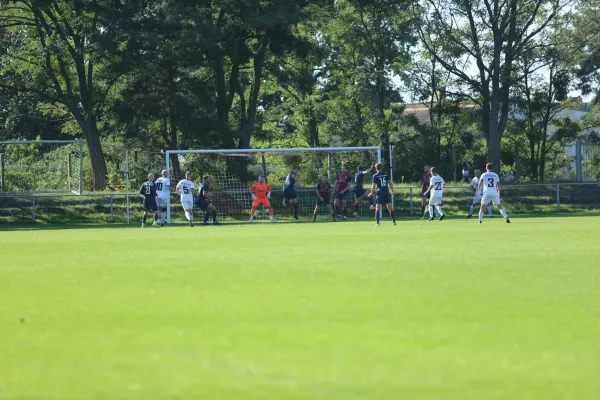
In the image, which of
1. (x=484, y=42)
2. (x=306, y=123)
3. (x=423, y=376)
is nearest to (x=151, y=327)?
(x=423, y=376)

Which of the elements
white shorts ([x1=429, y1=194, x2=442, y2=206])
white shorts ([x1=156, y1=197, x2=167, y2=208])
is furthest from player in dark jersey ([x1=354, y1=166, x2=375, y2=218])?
white shorts ([x1=156, y1=197, x2=167, y2=208])

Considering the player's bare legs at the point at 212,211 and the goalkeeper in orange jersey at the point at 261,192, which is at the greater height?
the goalkeeper in orange jersey at the point at 261,192

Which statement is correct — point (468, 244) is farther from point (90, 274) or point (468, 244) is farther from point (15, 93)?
point (15, 93)

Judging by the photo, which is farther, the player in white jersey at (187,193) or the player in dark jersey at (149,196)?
the player in white jersey at (187,193)

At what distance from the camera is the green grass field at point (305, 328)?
241 inches

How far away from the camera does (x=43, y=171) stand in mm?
41562

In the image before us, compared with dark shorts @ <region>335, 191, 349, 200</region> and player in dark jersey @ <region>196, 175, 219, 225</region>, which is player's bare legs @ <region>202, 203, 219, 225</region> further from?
dark shorts @ <region>335, 191, 349, 200</region>

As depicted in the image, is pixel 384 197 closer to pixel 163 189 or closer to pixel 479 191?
pixel 479 191

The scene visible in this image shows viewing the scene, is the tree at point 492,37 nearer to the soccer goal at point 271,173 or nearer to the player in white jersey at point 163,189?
the soccer goal at point 271,173

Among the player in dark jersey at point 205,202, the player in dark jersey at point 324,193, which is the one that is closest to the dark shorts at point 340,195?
the player in dark jersey at point 324,193

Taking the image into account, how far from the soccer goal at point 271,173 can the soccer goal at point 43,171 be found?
431 cm

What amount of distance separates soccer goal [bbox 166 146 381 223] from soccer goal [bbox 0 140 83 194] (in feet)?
14.1

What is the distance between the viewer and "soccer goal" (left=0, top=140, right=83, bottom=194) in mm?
41344

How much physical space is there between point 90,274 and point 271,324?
19.5ft
